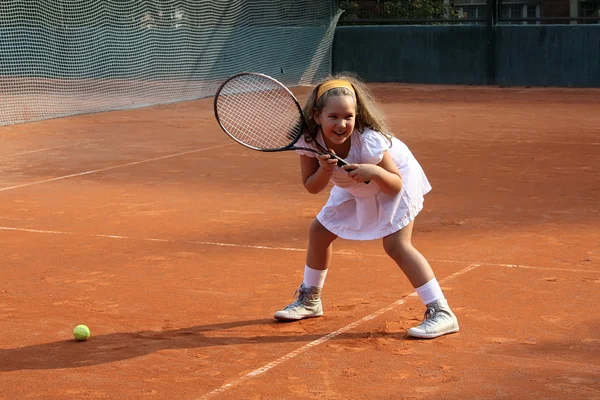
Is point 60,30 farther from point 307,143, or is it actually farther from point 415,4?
point 307,143

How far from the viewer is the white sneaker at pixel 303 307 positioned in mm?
4387

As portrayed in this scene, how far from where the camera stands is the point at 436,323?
4.09 metres

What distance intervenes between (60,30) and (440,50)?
832cm

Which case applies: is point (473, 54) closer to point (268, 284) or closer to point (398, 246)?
point (268, 284)

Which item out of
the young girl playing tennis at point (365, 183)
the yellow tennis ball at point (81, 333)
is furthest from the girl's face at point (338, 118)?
the yellow tennis ball at point (81, 333)

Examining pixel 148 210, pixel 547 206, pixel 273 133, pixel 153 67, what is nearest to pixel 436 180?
pixel 547 206

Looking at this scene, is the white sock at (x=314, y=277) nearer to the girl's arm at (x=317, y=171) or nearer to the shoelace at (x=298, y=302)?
the shoelace at (x=298, y=302)

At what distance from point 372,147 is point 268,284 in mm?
1350

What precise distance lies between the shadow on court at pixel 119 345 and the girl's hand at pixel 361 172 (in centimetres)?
71

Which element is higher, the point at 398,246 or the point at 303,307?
the point at 398,246

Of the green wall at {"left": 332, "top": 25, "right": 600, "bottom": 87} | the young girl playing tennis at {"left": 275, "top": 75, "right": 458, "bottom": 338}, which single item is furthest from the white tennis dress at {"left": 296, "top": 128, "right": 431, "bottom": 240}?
the green wall at {"left": 332, "top": 25, "right": 600, "bottom": 87}

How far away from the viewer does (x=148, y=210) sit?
7.36 metres

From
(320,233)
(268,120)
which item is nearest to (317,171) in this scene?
(320,233)

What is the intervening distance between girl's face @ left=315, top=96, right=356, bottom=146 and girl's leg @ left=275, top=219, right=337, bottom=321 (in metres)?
0.55
